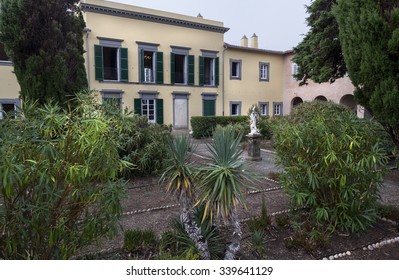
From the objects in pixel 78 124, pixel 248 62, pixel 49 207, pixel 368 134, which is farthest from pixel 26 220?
pixel 248 62

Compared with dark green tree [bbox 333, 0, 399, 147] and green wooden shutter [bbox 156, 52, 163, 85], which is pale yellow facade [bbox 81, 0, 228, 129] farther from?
dark green tree [bbox 333, 0, 399, 147]

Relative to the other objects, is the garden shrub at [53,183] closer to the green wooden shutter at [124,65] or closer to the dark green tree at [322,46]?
the dark green tree at [322,46]

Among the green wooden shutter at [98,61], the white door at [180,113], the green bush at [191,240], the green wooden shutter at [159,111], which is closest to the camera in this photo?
the green bush at [191,240]

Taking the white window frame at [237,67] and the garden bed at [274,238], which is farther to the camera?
the white window frame at [237,67]

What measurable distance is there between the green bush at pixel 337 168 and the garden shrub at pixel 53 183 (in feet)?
8.29

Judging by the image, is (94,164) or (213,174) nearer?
(94,164)

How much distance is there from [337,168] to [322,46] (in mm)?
9598

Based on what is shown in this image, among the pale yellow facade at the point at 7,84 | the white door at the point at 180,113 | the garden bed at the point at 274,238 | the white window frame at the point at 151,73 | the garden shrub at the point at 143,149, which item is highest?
the white window frame at the point at 151,73

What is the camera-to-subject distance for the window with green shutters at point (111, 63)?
15.8 meters

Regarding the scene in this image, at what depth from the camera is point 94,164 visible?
2479 millimetres

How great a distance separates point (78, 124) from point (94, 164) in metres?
0.37

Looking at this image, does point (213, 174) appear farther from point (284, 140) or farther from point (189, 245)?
point (284, 140)

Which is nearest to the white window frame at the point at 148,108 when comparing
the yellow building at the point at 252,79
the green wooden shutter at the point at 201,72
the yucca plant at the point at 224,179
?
the green wooden shutter at the point at 201,72

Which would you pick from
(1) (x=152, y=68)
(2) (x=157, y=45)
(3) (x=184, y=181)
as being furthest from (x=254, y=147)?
(2) (x=157, y=45)
